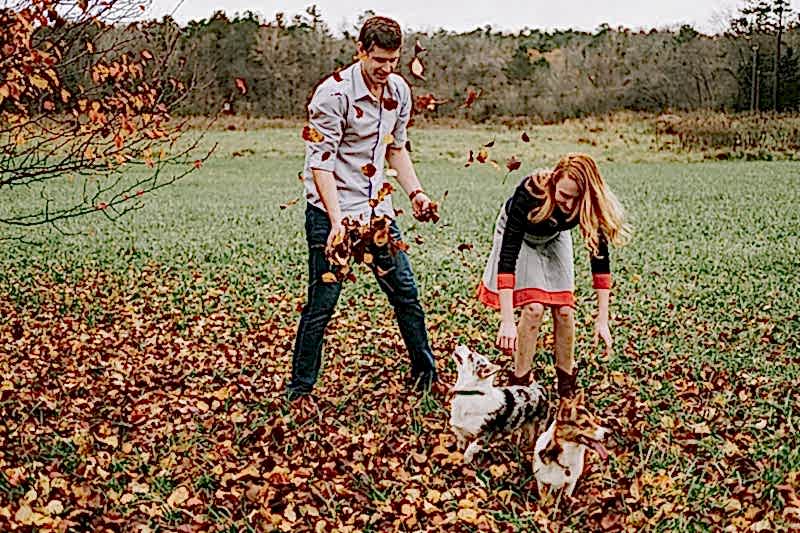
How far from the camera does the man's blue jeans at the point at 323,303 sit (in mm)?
4938

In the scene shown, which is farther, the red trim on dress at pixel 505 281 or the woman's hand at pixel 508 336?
the red trim on dress at pixel 505 281

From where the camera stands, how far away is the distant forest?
38344mm

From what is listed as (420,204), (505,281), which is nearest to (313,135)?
(420,204)

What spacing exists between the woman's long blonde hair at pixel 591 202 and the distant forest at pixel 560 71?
29958 millimetres

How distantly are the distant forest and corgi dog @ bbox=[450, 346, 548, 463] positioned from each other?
30.1 meters

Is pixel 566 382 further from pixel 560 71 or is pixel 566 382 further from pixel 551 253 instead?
pixel 560 71

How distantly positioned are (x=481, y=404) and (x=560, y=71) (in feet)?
145

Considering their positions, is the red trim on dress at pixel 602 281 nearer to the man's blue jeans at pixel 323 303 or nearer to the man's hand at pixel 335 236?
the man's blue jeans at pixel 323 303

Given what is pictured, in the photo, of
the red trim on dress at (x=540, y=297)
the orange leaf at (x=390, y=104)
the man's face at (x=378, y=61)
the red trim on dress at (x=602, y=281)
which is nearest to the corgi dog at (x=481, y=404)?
the red trim on dress at (x=540, y=297)

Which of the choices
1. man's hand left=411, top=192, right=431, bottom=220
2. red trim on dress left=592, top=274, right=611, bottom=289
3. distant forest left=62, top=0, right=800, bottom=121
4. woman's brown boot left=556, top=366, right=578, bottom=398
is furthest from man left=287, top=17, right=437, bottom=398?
distant forest left=62, top=0, right=800, bottom=121

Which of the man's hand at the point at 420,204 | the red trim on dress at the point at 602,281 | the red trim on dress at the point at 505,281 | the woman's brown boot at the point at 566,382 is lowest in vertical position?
the woman's brown boot at the point at 566,382

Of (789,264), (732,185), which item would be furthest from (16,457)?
(732,185)

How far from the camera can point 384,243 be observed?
15.6 feet

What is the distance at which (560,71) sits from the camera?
4659cm
